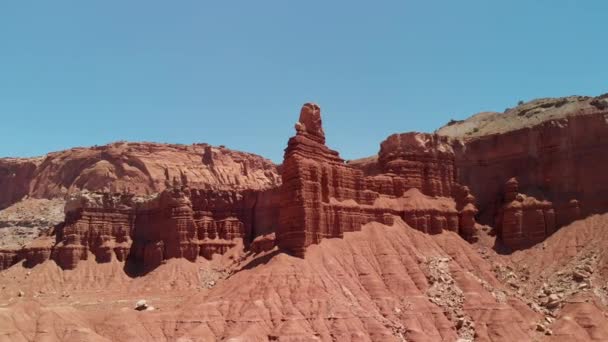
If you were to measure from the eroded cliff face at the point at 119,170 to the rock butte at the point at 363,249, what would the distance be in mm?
32927

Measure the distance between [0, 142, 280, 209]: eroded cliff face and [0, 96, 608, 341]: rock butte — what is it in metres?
32.9

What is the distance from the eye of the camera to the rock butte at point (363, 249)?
243 feet

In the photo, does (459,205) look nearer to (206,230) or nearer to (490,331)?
(490,331)

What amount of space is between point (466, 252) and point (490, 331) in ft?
54.5

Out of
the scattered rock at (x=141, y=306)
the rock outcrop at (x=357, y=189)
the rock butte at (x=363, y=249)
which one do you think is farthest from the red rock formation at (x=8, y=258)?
the rock outcrop at (x=357, y=189)

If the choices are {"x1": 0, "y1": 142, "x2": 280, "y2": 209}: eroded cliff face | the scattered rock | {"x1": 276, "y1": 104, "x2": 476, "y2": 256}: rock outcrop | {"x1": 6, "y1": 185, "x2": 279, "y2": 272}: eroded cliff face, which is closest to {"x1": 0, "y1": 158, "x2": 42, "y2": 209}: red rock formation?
{"x1": 0, "y1": 142, "x2": 280, "y2": 209}: eroded cliff face

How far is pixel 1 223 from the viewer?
452 feet

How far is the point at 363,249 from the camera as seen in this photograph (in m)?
86.1

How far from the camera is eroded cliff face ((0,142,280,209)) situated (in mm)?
144250

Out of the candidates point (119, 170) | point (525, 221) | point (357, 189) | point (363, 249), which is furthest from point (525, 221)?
point (119, 170)

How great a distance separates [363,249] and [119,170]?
7452 centimetres

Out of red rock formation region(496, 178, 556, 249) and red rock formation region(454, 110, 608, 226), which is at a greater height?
red rock formation region(454, 110, 608, 226)

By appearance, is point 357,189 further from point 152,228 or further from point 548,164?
point 152,228

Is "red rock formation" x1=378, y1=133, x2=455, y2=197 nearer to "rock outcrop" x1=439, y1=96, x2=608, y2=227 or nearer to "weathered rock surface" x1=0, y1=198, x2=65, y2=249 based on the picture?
"rock outcrop" x1=439, y1=96, x2=608, y2=227
